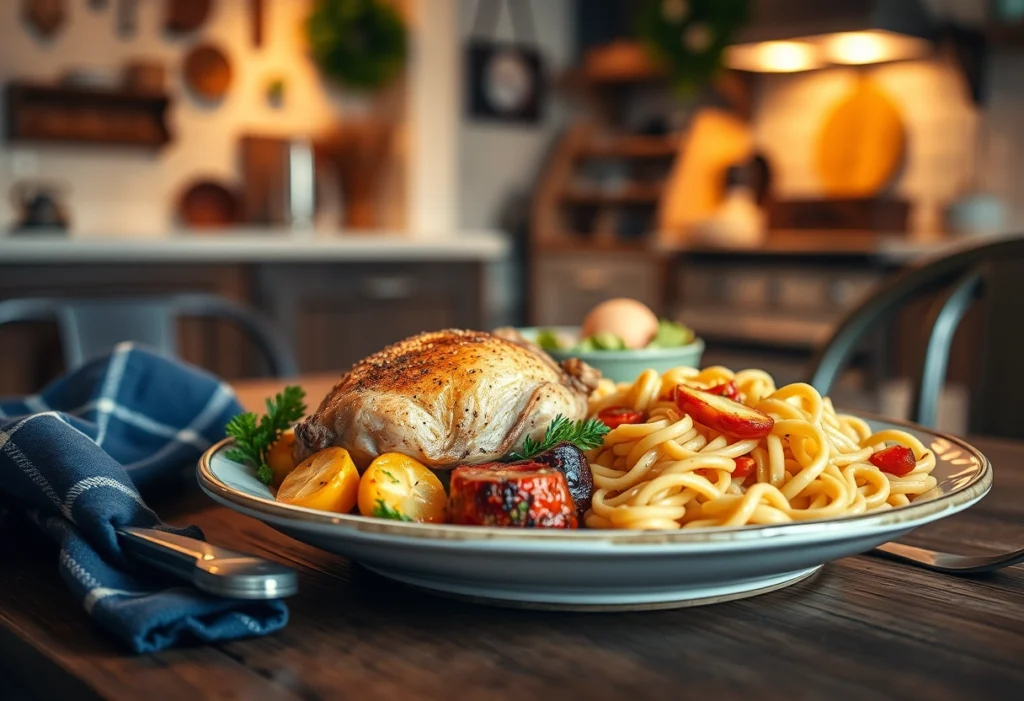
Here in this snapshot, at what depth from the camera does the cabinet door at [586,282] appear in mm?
5203

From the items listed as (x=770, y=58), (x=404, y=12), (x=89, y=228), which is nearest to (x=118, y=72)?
(x=89, y=228)

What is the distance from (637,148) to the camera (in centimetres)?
568

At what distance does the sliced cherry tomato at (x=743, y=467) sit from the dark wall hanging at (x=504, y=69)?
211 inches

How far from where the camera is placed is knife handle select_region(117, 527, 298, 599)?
1.90ft

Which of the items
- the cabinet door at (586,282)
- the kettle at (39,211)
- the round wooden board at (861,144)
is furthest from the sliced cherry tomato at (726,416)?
the round wooden board at (861,144)

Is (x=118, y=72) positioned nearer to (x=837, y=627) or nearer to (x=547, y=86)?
(x=547, y=86)

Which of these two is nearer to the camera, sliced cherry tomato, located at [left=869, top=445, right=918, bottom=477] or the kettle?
sliced cherry tomato, located at [left=869, top=445, right=918, bottom=477]

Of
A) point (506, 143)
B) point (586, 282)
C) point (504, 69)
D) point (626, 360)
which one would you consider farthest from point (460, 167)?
point (626, 360)

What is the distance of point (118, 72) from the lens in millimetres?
4461

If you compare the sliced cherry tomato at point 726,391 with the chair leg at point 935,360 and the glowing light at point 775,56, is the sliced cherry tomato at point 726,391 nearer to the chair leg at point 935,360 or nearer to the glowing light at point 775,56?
the chair leg at point 935,360

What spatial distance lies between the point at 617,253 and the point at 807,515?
187 inches

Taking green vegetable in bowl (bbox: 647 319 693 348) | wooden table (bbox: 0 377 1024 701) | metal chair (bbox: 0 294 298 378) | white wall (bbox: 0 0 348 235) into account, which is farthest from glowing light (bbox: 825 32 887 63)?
wooden table (bbox: 0 377 1024 701)

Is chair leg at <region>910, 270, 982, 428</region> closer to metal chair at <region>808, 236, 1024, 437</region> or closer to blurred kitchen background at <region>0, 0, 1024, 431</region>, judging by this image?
metal chair at <region>808, 236, 1024, 437</region>

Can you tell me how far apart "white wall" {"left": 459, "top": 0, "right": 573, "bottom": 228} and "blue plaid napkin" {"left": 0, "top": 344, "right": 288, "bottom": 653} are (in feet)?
16.2
